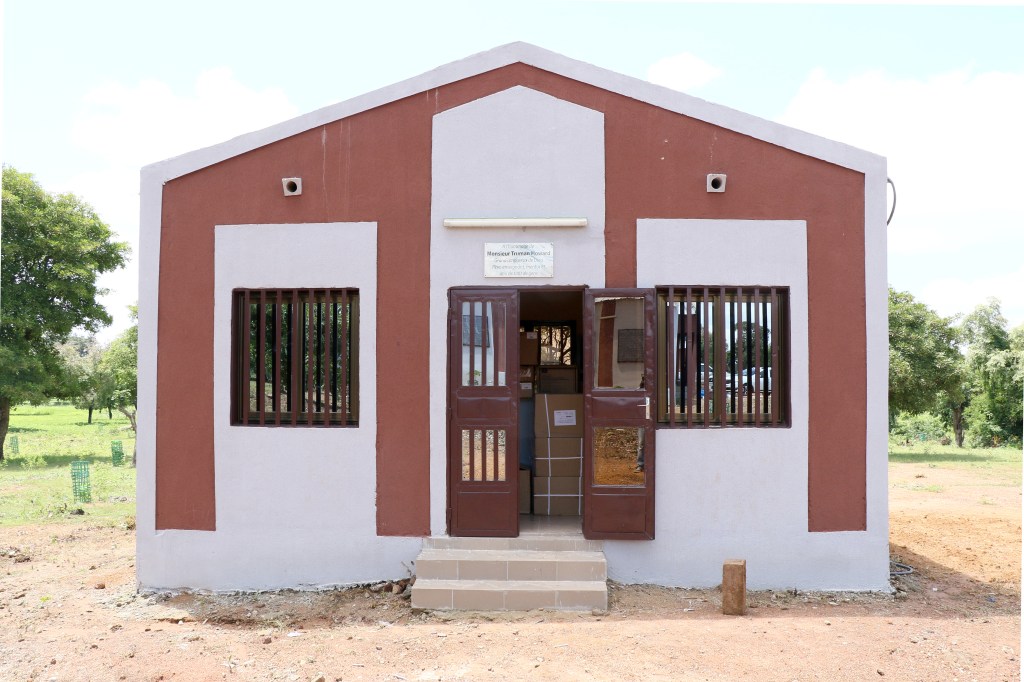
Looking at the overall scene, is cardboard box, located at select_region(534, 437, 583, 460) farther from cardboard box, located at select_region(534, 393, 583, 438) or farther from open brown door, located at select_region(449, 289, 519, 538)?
open brown door, located at select_region(449, 289, 519, 538)

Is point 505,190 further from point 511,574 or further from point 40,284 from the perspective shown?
point 40,284

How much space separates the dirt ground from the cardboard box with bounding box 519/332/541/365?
3.31 metres

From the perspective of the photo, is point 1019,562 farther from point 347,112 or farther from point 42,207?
point 42,207

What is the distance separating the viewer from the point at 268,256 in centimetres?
703

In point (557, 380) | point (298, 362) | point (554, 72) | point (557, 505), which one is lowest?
point (557, 505)

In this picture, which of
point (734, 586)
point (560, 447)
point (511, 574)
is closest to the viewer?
point (734, 586)

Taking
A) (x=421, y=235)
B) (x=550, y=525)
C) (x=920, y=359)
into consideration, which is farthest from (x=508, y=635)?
(x=920, y=359)

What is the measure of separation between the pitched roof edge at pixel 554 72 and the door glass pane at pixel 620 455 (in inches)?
120

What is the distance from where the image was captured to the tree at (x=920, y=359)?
18.9 metres

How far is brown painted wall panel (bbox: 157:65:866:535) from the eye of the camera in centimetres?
684

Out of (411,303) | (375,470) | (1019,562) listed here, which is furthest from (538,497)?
(1019,562)

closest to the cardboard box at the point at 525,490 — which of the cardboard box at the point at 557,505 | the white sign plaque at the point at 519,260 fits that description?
the cardboard box at the point at 557,505

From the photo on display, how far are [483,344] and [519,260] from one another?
863mm

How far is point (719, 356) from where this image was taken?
6.87 meters
